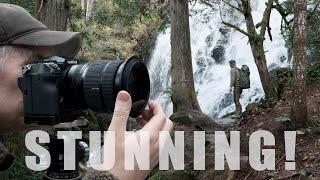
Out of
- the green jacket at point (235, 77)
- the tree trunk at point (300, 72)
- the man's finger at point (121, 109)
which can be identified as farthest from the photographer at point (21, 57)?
the green jacket at point (235, 77)

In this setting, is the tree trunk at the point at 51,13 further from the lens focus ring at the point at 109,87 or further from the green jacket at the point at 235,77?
the green jacket at the point at 235,77

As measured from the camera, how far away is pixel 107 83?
1.55 m

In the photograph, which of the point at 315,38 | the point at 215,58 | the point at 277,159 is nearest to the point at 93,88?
the point at 277,159

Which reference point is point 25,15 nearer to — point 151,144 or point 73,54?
point 73,54

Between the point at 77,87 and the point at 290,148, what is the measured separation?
460 centimetres

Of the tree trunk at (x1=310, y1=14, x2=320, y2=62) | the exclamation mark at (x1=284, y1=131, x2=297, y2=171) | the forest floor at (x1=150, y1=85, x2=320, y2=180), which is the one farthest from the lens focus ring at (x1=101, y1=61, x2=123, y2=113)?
the tree trunk at (x1=310, y1=14, x2=320, y2=62)

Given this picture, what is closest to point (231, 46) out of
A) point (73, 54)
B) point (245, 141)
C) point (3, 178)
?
point (245, 141)

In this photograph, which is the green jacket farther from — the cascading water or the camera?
the camera

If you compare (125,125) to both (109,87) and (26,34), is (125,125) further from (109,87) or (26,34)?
(26,34)

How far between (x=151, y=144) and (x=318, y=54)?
1092cm

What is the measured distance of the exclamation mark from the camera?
17.8 feet

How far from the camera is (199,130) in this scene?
8.94 m

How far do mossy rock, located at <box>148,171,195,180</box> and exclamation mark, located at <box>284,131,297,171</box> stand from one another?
4.20 ft

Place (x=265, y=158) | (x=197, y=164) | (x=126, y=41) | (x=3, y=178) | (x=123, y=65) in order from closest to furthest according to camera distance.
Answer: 1. (x=123, y=65)
2. (x=3, y=178)
3. (x=265, y=158)
4. (x=197, y=164)
5. (x=126, y=41)
